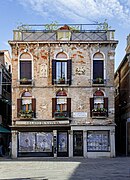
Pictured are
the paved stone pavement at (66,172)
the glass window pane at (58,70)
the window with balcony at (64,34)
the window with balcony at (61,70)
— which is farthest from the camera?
the window with balcony at (64,34)

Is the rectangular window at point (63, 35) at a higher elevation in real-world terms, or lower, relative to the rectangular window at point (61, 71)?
higher

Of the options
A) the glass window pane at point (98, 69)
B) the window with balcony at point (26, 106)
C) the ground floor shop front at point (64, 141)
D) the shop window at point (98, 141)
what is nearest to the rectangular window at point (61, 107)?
the ground floor shop front at point (64, 141)

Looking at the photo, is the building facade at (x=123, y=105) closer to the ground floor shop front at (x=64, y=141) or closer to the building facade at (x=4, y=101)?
the ground floor shop front at (x=64, y=141)

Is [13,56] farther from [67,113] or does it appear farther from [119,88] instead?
[119,88]

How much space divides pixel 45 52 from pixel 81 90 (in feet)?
15.7

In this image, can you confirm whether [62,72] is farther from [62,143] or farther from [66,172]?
[66,172]

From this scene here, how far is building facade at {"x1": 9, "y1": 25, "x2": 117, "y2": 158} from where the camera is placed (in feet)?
118

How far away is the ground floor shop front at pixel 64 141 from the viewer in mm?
35750

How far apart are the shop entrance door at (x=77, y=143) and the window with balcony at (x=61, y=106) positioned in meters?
1.83

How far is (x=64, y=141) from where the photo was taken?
118ft

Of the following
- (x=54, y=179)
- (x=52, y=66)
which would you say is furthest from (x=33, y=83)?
(x=54, y=179)

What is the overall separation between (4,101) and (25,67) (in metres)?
7.31

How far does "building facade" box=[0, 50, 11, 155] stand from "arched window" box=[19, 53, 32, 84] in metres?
4.75

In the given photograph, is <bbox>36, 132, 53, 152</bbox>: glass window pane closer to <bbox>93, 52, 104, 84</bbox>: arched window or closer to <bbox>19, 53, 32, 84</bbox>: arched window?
<bbox>19, 53, 32, 84</bbox>: arched window
